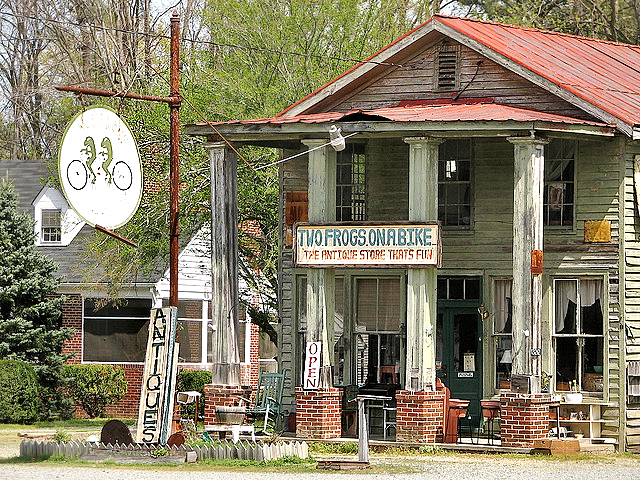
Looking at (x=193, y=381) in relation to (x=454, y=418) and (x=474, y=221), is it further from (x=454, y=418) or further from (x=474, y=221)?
(x=454, y=418)

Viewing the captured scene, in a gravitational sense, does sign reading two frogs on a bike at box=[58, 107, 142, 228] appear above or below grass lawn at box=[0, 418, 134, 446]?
above

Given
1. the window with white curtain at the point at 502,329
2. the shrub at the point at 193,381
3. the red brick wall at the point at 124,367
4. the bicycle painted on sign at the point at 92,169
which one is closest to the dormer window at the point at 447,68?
the window with white curtain at the point at 502,329

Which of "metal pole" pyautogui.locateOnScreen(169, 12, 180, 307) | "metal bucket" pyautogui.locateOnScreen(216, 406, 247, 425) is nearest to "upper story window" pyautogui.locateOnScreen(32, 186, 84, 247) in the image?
"metal bucket" pyautogui.locateOnScreen(216, 406, 247, 425)

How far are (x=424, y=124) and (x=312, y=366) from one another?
423 centimetres

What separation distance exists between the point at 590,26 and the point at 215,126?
2000 centimetres

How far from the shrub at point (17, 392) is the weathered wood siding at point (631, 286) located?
13356 millimetres

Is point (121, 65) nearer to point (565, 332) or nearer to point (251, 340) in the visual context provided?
point (251, 340)

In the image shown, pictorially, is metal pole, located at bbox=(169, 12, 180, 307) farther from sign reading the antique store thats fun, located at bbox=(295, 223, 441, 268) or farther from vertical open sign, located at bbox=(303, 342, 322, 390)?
vertical open sign, located at bbox=(303, 342, 322, 390)

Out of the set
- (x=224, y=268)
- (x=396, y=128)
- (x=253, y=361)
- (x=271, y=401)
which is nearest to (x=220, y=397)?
(x=271, y=401)

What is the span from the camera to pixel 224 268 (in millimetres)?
22578

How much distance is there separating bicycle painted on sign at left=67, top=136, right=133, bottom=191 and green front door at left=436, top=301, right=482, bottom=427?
7545 mm

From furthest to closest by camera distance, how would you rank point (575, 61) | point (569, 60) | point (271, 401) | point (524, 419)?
point (575, 61), point (569, 60), point (271, 401), point (524, 419)

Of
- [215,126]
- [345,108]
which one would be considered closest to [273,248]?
[345,108]

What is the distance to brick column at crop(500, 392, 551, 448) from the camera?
2042 cm
